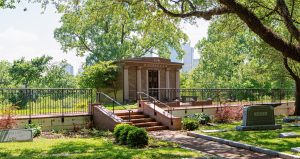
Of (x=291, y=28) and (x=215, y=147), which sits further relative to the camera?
(x=215, y=147)

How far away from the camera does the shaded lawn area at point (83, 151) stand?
32.3 ft

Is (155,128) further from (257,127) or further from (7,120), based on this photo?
(7,120)

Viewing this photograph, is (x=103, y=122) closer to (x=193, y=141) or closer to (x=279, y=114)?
(x=193, y=141)

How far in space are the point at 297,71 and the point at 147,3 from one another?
1458 cm

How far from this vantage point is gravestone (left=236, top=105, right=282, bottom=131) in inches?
632

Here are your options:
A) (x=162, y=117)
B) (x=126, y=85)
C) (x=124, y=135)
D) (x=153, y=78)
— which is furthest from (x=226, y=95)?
(x=124, y=135)

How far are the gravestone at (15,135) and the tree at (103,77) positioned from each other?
14.0m

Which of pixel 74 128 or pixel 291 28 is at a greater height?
pixel 291 28

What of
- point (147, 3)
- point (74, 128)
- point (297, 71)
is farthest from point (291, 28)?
point (297, 71)

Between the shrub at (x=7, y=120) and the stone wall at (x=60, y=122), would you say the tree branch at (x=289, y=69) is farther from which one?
the shrub at (x=7, y=120)

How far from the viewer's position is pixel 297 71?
2519 centimetres

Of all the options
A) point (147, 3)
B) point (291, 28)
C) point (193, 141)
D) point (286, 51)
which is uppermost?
point (147, 3)

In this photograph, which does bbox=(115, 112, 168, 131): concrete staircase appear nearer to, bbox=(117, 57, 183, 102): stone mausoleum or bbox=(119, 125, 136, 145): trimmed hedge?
bbox=(119, 125, 136, 145): trimmed hedge

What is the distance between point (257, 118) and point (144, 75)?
12.5 meters
